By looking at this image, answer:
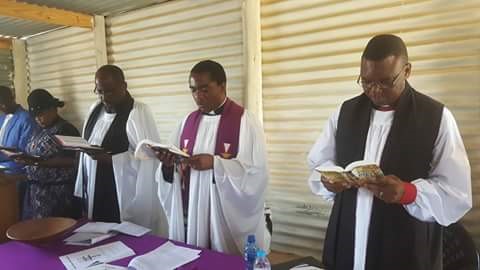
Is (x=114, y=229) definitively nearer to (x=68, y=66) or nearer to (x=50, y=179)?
(x=50, y=179)

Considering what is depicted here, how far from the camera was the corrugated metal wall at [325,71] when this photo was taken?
2.62m

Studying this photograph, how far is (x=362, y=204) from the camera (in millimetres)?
2000

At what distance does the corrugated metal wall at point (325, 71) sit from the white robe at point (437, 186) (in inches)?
36.0

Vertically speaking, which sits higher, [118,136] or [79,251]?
[118,136]

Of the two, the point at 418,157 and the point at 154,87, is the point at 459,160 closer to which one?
the point at 418,157

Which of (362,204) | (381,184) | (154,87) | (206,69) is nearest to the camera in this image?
(381,184)

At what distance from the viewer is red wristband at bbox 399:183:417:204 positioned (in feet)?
5.68

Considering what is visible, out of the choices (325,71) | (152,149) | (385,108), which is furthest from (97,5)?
(385,108)

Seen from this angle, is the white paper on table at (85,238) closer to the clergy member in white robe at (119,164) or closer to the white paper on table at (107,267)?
the white paper on table at (107,267)

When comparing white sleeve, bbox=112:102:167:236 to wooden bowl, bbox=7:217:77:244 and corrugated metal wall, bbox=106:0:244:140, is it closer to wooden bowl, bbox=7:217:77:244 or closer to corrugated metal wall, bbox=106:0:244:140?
wooden bowl, bbox=7:217:77:244

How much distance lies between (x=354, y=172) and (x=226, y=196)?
114cm

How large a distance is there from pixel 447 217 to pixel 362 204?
37 centimetres

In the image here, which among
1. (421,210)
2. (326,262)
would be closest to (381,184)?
(421,210)

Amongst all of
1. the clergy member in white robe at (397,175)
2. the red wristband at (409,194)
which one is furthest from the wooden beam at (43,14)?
the red wristband at (409,194)
